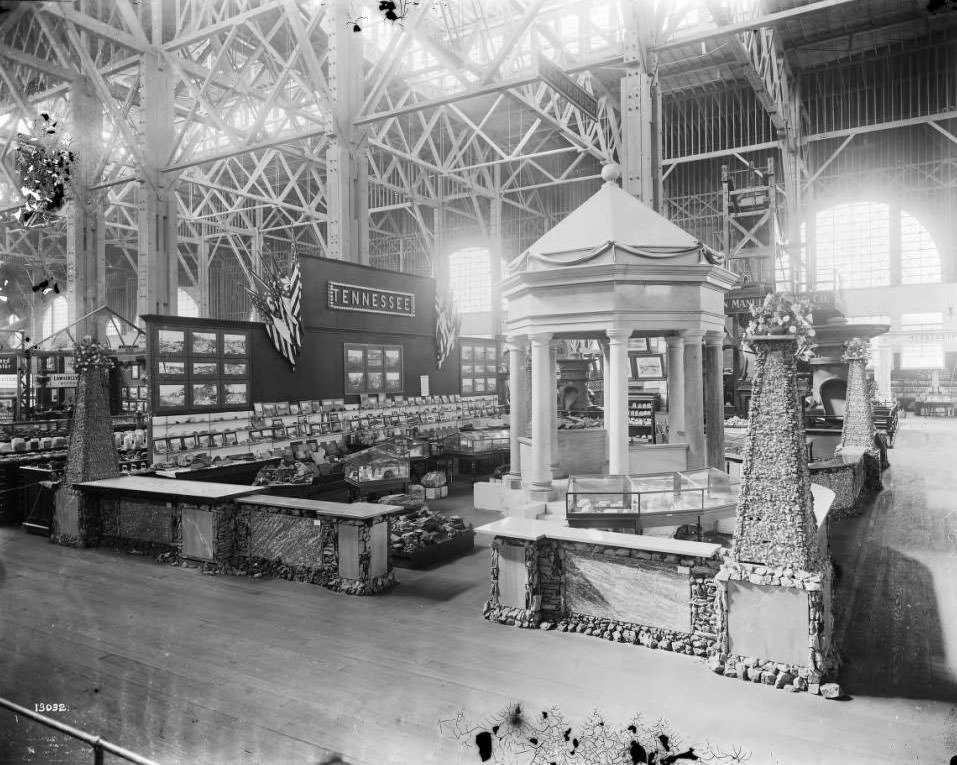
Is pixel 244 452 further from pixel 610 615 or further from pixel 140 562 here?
pixel 610 615

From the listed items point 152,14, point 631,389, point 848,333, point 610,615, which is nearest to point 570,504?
point 610,615

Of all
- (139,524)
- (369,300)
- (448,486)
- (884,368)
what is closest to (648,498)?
(139,524)

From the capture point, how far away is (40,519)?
31.5 ft

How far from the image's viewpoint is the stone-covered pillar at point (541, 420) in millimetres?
8570

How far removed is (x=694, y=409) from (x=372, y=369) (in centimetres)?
940

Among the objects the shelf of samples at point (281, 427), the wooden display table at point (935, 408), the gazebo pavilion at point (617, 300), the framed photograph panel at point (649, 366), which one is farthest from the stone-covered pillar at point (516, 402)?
the wooden display table at point (935, 408)

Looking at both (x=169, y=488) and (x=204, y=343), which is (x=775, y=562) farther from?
(x=204, y=343)

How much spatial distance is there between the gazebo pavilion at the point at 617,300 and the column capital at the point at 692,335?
0.04ft

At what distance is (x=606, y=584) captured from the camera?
5.58m

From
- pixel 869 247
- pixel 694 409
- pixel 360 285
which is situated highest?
pixel 869 247

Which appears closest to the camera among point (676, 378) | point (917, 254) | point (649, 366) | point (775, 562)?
point (775, 562)

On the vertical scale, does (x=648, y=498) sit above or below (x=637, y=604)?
above

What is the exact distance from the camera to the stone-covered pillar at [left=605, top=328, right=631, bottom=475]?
7.91m

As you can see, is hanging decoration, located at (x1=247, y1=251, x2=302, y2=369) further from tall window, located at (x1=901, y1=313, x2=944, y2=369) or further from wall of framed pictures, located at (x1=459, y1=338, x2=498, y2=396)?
tall window, located at (x1=901, y1=313, x2=944, y2=369)
